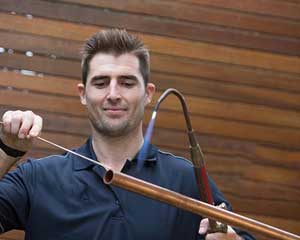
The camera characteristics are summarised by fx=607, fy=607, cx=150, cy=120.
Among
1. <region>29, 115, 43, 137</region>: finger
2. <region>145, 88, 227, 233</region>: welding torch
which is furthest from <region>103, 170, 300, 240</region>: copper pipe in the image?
<region>29, 115, 43, 137</region>: finger

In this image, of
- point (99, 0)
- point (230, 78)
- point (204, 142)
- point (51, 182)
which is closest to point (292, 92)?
point (230, 78)

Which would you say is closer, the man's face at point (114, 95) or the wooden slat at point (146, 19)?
the man's face at point (114, 95)

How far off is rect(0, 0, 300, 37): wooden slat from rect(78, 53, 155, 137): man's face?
3.09 ft

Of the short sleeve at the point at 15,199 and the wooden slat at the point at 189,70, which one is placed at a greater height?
the wooden slat at the point at 189,70

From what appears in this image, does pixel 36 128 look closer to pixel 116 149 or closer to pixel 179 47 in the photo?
pixel 116 149

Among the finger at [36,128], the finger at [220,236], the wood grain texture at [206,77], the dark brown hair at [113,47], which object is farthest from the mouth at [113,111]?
the wood grain texture at [206,77]

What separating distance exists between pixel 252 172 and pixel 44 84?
925mm

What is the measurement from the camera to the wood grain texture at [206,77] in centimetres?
238

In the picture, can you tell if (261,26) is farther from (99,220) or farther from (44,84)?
(99,220)

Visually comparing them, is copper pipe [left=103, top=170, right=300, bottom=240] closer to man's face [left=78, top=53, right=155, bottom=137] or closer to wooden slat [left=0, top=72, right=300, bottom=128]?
man's face [left=78, top=53, right=155, bottom=137]

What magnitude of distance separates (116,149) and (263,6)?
1330mm

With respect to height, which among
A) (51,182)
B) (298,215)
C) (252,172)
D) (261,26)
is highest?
(261,26)

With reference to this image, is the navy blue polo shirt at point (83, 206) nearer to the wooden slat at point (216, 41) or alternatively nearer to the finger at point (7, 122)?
the finger at point (7, 122)

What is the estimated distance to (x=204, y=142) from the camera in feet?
8.20
